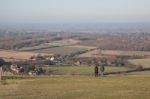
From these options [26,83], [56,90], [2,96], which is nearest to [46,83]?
[26,83]

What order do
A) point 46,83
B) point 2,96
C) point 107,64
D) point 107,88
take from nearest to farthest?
point 2,96 → point 107,88 → point 46,83 → point 107,64

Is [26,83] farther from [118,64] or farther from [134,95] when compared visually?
[118,64]

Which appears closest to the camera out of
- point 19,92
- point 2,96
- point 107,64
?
point 2,96

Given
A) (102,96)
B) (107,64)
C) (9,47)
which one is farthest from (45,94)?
(9,47)

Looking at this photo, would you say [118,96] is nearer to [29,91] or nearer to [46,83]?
[29,91]

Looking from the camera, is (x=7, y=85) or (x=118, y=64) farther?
(x=118, y=64)

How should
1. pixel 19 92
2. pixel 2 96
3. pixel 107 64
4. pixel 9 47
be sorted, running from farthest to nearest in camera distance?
pixel 9 47 → pixel 107 64 → pixel 19 92 → pixel 2 96
